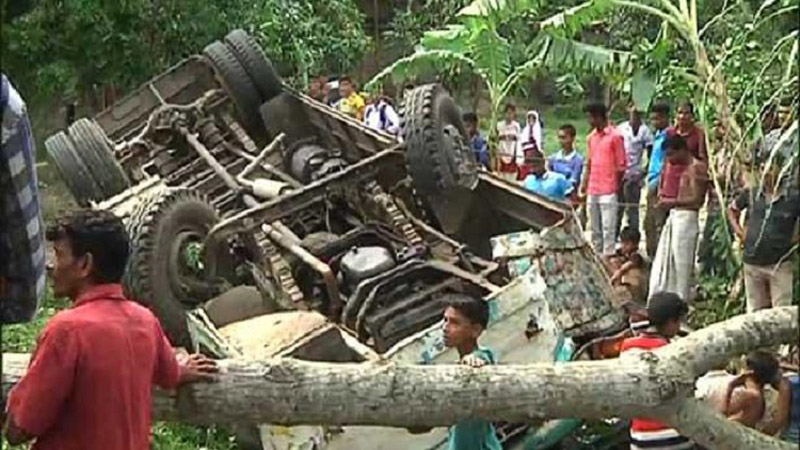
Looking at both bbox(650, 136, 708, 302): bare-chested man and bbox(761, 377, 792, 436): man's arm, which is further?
bbox(650, 136, 708, 302): bare-chested man

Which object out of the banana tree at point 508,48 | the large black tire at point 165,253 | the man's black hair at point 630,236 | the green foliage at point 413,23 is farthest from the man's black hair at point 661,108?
the green foliage at point 413,23

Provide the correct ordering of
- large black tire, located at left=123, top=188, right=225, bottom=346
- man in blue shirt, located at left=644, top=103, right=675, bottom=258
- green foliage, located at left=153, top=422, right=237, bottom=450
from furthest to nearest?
man in blue shirt, located at left=644, top=103, right=675, bottom=258
large black tire, located at left=123, top=188, right=225, bottom=346
green foliage, located at left=153, top=422, right=237, bottom=450

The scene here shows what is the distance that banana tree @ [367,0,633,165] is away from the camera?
11289 mm

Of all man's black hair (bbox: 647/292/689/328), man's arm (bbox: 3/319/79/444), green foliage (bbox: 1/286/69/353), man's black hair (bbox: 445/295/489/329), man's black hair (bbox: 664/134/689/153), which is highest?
man's arm (bbox: 3/319/79/444)

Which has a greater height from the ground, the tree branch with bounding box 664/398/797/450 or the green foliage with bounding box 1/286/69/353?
the tree branch with bounding box 664/398/797/450

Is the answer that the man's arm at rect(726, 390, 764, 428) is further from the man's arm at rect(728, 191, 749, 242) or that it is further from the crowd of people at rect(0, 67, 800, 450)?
the man's arm at rect(728, 191, 749, 242)

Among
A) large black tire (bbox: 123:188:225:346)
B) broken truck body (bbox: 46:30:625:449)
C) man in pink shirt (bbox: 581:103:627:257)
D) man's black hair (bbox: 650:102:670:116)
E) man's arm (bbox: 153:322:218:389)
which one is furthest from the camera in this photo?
man in pink shirt (bbox: 581:103:627:257)

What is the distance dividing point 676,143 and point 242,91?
3.69 meters

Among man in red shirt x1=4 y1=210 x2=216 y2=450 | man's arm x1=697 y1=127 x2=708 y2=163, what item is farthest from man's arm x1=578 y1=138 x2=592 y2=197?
man in red shirt x1=4 y1=210 x2=216 y2=450

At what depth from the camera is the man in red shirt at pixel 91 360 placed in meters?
3.75

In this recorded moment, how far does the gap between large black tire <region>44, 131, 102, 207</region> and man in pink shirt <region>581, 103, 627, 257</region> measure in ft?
14.3

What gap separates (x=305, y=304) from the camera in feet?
28.5

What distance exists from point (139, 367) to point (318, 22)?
1420 cm

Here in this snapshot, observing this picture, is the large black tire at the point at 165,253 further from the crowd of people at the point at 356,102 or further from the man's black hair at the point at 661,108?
the crowd of people at the point at 356,102
